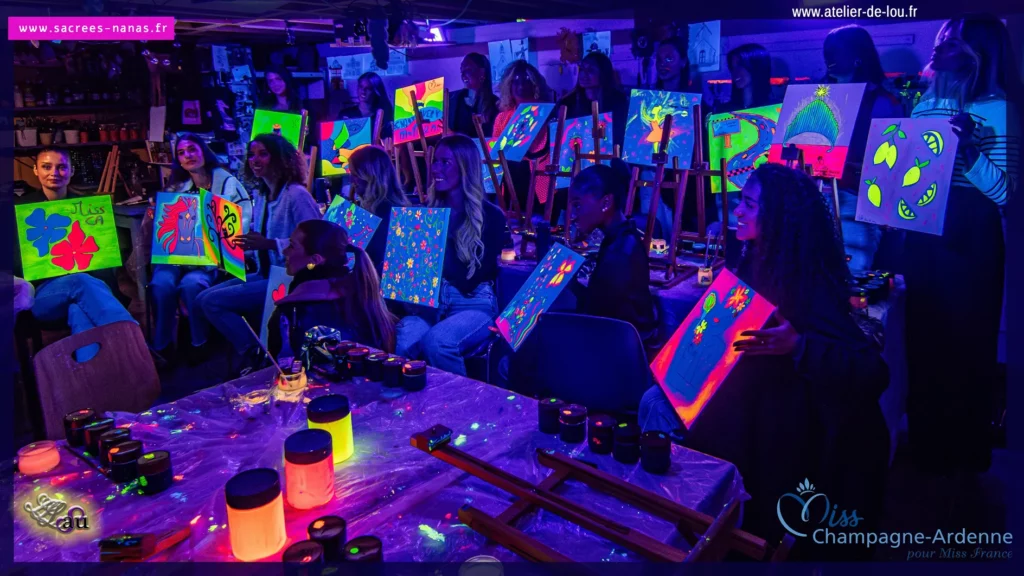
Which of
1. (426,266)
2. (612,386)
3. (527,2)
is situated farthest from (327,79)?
(612,386)

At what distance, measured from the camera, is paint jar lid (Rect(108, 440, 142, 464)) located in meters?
1.56

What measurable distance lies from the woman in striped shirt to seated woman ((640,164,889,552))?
100 cm

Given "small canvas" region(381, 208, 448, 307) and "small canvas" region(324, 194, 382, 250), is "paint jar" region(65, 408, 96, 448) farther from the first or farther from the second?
"small canvas" region(324, 194, 382, 250)

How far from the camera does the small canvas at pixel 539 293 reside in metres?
2.41

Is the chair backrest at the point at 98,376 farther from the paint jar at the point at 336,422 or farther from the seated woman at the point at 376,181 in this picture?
the seated woman at the point at 376,181

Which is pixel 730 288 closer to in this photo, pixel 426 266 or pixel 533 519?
pixel 533 519

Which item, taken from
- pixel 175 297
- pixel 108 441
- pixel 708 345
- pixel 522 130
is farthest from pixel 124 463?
pixel 175 297

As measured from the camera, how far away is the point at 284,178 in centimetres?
411

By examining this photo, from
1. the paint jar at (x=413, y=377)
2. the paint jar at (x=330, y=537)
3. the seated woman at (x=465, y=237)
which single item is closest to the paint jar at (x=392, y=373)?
the paint jar at (x=413, y=377)

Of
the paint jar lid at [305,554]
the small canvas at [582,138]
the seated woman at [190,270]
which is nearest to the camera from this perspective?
the paint jar lid at [305,554]

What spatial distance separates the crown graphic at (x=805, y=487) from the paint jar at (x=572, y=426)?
835 mm

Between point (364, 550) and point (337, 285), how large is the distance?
1754 mm

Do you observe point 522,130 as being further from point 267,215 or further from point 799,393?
point 799,393

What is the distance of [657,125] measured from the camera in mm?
3490
